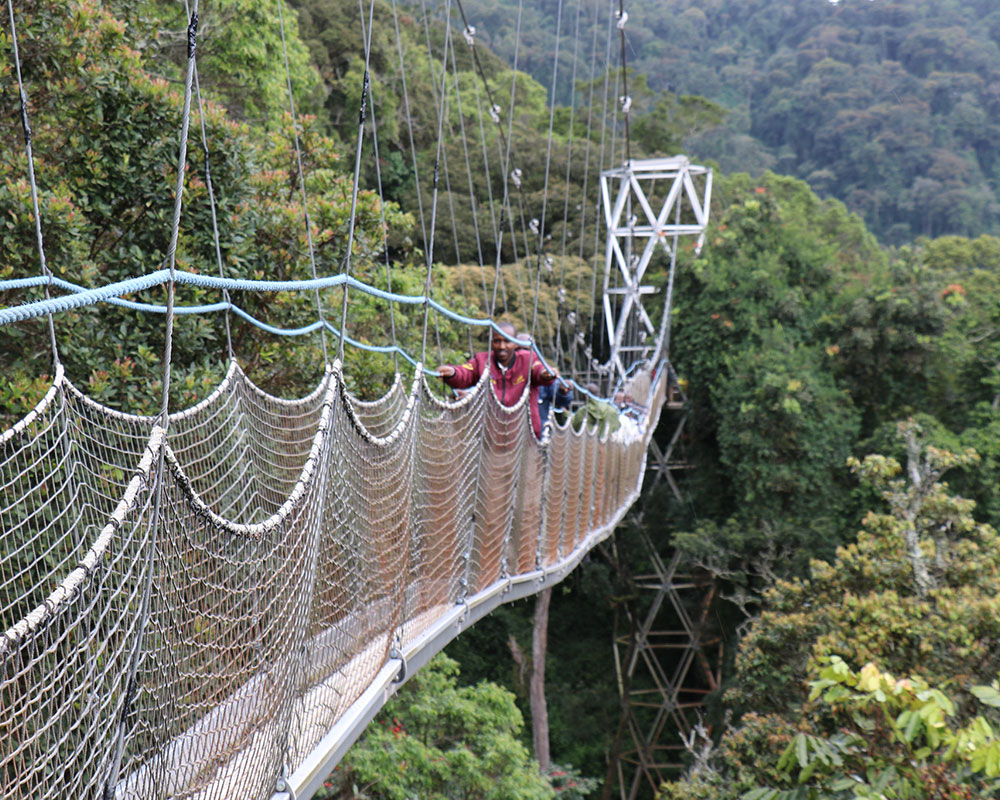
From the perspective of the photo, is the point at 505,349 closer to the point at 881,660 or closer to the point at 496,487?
the point at 496,487

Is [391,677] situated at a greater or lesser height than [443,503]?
lesser

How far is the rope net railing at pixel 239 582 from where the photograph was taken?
1300mm

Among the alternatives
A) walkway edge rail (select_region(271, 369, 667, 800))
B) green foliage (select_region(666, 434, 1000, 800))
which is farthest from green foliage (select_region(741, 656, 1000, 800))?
walkway edge rail (select_region(271, 369, 667, 800))

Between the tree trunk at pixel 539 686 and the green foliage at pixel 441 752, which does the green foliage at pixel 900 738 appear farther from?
the tree trunk at pixel 539 686

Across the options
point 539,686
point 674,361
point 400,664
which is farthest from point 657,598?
point 400,664

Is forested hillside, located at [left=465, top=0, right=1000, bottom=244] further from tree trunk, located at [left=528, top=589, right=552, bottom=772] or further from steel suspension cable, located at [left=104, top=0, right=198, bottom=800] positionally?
steel suspension cable, located at [left=104, top=0, right=198, bottom=800]

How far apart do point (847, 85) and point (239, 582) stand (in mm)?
27570

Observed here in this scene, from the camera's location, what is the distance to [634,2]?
1161 inches

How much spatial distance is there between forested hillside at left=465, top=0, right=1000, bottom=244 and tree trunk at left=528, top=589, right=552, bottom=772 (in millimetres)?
12480

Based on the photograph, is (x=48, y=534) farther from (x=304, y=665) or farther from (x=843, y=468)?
(x=843, y=468)

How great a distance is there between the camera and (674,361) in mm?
10812

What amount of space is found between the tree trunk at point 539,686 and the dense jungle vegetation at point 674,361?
16.2 inches

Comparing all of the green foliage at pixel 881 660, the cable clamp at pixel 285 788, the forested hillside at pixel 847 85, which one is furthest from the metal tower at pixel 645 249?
the forested hillside at pixel 847 85

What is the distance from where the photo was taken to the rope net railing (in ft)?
4.26
